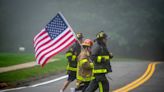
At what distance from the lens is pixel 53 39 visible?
36.7 ft

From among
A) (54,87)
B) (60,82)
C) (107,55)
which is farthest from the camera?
(60,82)

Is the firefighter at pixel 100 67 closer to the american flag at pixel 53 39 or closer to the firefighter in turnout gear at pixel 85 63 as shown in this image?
the firefighter in turnout gear at pixel 85 63

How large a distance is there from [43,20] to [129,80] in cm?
4093

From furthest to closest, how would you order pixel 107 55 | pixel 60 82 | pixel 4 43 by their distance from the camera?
pixel 4 43 → pixel 60 82 → pixel 107 55

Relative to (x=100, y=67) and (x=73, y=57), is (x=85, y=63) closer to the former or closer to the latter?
(x=100, y=67)

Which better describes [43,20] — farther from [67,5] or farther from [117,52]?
[117,52]

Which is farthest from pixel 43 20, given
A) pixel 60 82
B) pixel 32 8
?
pixel 60 82

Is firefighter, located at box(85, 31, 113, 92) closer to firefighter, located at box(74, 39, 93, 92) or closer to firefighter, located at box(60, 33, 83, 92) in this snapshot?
firefighter, located at box(74, 39, 93, 92)

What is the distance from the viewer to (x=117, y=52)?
57.2 metres

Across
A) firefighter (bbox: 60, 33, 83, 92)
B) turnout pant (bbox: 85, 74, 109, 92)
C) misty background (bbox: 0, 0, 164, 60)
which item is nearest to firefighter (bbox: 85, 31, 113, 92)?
turnout pant (bbox: 85, 74, 109, 92)

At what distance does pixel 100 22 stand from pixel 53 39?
46725 millimetres

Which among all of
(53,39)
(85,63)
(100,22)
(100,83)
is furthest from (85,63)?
(100,22)

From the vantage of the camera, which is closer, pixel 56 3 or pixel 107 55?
pixel 107 55

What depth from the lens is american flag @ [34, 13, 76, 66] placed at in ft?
35.5
